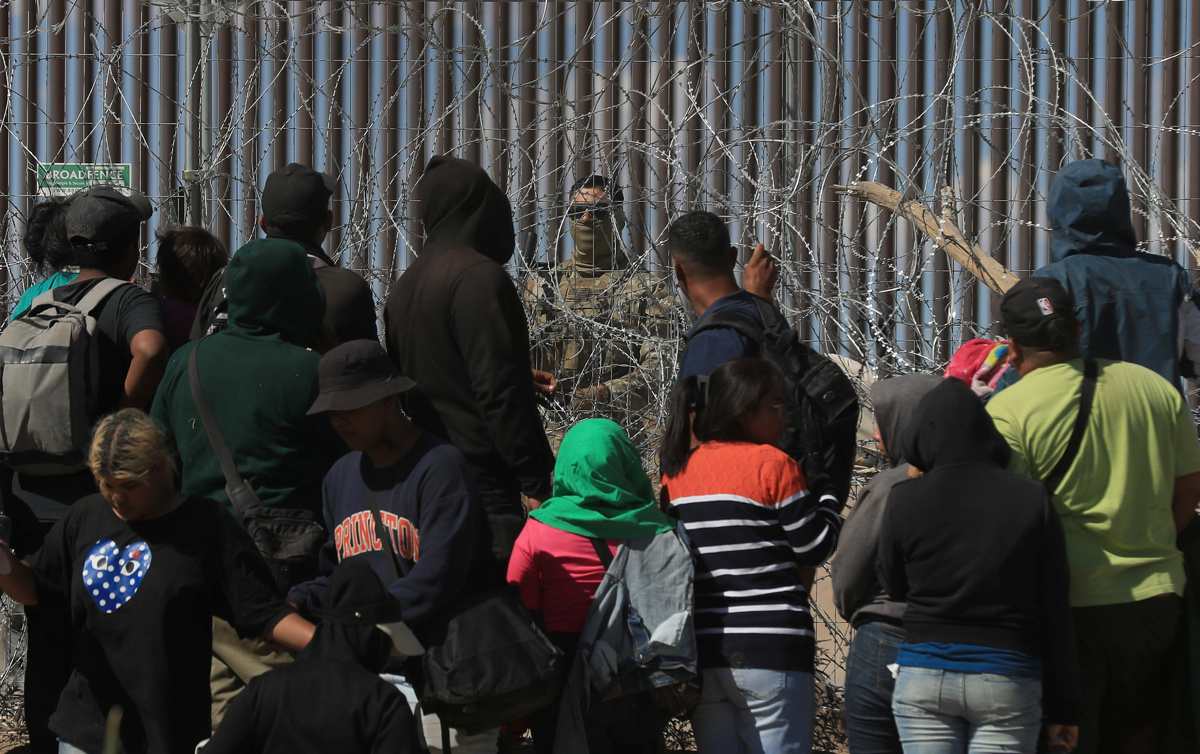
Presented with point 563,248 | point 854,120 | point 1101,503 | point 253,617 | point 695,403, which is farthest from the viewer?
point 854,120

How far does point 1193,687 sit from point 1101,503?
→ 462 mm

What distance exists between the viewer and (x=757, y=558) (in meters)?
2.68

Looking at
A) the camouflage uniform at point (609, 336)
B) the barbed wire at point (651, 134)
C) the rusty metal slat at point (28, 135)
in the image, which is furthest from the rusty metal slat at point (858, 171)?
the rusty metal slat at point (28, 135)

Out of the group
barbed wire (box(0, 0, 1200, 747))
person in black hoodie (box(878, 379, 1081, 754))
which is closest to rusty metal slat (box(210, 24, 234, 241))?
barbed wire (box(0, 0, 1200, 747))

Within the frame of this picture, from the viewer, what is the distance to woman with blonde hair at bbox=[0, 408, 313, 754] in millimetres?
2391

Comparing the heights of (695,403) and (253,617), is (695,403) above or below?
above

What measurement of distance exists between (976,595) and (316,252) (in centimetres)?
188

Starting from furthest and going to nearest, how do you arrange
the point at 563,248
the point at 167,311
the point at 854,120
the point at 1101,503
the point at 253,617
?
the point at 854,120 < the point at 563,248 < the point at 167,311 < the point at 1101,503 < the point at 253,617

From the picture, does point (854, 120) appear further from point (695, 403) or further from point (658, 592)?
point (658, 592)

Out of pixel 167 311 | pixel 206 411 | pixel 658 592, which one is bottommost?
pixel 658 592

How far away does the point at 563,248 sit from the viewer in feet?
12.9

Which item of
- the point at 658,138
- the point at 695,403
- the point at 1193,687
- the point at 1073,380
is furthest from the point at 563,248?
the point at 1193,687

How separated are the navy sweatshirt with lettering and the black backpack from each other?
85cm

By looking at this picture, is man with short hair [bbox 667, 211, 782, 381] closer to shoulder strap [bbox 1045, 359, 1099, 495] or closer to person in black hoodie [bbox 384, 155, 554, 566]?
person in black hoodie [bbox 384, 155, 554, 566]
